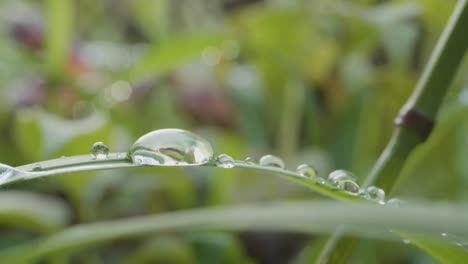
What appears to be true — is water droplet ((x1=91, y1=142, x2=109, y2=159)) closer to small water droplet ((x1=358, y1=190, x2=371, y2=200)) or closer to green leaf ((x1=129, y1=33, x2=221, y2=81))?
small water droplet ((x1=358, y1=190, x2=371, y2=200))

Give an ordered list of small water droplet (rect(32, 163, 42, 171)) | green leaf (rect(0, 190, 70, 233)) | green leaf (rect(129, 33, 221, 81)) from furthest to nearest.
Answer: green leaf (rect(129, 33, 221, 81)) < green leaf (rect(0, 190, 70, 233)) < small water droplet (rect(32, 163, 42, 171))

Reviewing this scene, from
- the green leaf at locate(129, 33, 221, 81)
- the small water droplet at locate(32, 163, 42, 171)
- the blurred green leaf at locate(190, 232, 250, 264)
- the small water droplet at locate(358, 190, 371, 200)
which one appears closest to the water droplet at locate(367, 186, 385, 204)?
the small water droplet at locate(358, 190, 371, 200)

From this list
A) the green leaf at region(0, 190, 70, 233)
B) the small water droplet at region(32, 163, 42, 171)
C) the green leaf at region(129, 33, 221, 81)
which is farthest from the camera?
the green leaf at region(129, 33, 221, 81)

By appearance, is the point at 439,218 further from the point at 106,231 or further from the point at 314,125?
the point at 314,125

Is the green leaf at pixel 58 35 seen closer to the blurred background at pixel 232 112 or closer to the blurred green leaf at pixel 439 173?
the blurred background at pixel 232 112

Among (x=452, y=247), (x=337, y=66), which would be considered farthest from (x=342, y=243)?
(x=337, y=66)

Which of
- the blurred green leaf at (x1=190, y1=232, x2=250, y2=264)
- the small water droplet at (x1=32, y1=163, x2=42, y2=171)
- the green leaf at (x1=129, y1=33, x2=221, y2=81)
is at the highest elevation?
the green leaf at (x1=129, y1=33, x2=221, y2=81)
